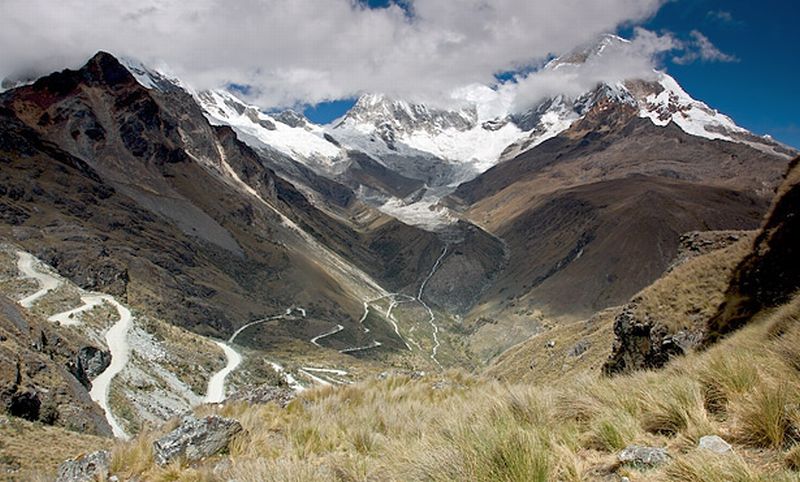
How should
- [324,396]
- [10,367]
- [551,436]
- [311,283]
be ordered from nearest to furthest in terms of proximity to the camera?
[551,436], [324,396], [10,367], [311,283]

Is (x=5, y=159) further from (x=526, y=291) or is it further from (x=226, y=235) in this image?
(x=526, y=291)

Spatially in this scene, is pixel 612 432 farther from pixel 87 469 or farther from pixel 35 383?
pixel 35 383

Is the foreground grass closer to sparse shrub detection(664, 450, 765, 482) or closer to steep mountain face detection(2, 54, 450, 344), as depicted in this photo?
sparse shrub detection(664, 450, 765, 482)

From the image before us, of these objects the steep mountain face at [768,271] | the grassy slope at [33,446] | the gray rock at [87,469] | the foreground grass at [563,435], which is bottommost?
the grassy slope at [33,446]

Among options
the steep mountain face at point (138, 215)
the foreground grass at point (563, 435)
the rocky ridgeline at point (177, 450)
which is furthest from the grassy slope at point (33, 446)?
the steep mountain face at point (138, 215)

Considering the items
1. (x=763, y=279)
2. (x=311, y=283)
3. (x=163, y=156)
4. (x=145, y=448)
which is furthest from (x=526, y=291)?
(x=145, y=448)

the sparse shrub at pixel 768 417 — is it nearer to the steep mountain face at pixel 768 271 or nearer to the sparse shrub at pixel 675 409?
the sparse shrub at pixel 675 409

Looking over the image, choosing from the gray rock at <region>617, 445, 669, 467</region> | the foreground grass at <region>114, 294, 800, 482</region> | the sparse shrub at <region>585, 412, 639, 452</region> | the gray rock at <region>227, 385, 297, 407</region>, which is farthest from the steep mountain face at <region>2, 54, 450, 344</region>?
the gray rock at <region>617, 445, 669, 467</region>
